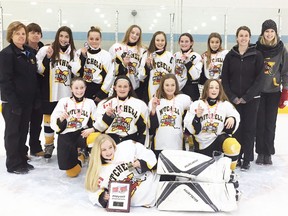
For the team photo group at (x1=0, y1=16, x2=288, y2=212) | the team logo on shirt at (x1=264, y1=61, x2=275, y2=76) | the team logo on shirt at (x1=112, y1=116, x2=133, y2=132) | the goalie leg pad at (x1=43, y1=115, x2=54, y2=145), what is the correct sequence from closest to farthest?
the team photo group at (x1=0, y1=16, x2=288, y2=212) → the team logo on shirt at (x1=112, y1=116, x2=133, y2=132) → the team logo on shirt at (x1=264, y1=61, x2=275, y2=76) → the goalie leg pad at (x1=43, y1=115, x2=54, y2=145)

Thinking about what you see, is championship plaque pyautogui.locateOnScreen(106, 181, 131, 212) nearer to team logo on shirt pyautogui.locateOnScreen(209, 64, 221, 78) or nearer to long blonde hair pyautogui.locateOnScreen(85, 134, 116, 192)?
long blonde hair pyautogui.locateOnScreen(85, 134, 116, 192)

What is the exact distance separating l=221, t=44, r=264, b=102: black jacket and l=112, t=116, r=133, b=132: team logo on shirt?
3.14 feet

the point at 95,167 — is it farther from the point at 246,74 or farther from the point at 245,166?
the point at 246,74

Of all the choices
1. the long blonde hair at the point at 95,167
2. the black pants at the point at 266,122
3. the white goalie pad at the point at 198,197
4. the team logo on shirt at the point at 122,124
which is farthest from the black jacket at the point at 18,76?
the black pants at the point at 266,122

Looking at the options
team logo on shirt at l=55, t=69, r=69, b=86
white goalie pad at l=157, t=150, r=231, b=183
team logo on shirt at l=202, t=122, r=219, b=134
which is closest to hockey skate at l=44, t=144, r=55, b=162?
team logo on shirt at l=55, t=69, r=69, b=86

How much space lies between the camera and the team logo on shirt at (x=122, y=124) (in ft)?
9.44

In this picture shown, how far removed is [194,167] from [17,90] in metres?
1.62

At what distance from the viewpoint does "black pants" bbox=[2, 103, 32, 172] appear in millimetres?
3010

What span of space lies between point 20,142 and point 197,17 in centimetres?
449

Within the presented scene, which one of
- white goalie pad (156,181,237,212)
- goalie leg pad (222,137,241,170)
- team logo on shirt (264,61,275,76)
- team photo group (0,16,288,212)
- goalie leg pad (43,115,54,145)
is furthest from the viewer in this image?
goalie leg pad (43,115,54,145)

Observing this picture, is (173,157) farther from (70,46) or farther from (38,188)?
(70,46)

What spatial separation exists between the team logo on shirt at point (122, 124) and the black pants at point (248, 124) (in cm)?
102

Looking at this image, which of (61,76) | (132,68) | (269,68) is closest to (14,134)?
(61,76)

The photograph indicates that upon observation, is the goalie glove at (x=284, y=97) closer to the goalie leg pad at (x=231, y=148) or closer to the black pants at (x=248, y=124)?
the black pants at (x=248, y=124)
